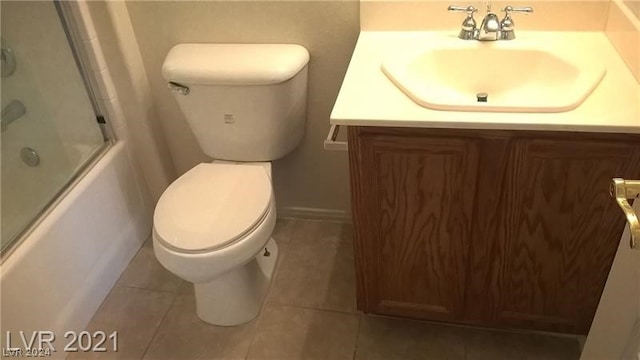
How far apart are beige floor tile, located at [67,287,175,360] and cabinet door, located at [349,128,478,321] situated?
72 centimetres

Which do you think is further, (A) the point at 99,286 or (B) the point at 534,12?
(A) the point at 99,286

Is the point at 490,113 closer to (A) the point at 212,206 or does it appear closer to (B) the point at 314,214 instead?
(A) the point at 212,206

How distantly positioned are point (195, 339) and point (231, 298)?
176mm

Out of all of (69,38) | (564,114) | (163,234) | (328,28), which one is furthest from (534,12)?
(69,38)

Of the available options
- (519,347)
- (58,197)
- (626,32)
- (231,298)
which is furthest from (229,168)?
(626,32)

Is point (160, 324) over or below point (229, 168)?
below

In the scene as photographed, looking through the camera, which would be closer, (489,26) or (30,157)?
(489,26)

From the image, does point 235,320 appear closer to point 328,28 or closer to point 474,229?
point 474,229

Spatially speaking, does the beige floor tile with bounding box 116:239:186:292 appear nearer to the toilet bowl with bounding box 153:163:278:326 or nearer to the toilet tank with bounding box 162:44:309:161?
the toilet bowl with bounding box 153:163:278:326

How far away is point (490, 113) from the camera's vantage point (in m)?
1.14

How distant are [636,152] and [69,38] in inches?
65.8

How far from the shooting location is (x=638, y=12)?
4.00 feet

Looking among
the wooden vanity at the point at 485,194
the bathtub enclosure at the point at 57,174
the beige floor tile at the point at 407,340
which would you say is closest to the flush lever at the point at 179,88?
the bathtub enclosure at the point at 57,174

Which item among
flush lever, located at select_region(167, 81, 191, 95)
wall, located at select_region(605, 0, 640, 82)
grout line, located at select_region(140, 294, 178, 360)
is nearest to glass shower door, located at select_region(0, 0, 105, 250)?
flush lever, located at select_region(167, 81, 191, 95)
